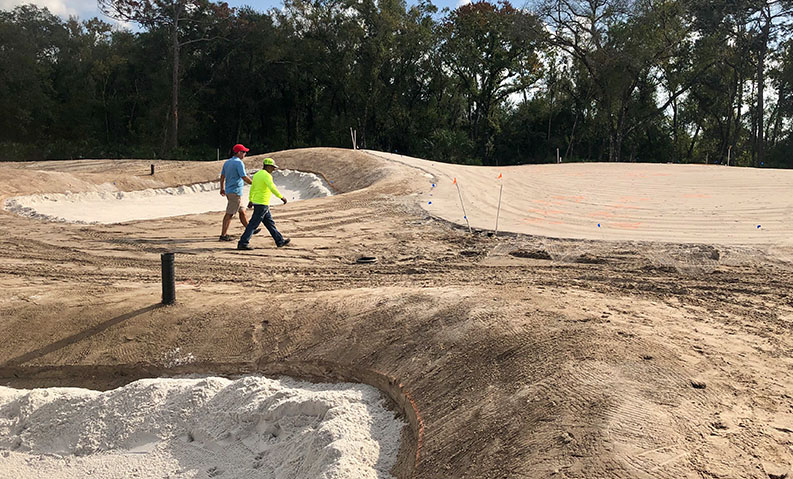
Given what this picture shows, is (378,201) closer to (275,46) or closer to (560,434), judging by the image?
(560,434)

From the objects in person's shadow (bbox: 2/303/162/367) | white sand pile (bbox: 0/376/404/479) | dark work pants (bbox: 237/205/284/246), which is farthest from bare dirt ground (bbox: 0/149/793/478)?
white sand pile (bbox: 0/376/404/479)

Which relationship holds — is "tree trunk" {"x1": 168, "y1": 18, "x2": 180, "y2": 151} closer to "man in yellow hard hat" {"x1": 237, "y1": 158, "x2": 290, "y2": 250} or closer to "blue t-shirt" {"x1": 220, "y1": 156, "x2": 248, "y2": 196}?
"blue t-shirt" {"x1": 220, "y1": 156, "x2": 248, "y2": 196}

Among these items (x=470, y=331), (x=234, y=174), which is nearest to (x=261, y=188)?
(x=234, y=174)

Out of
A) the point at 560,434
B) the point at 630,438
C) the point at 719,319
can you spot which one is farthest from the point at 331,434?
the point at 719,319

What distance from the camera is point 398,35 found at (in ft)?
113

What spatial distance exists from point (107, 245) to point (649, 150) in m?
36.9

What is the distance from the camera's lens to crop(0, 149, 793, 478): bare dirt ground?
3.74m

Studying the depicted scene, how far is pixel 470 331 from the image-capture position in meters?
5.26

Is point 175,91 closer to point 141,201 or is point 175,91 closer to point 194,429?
point 141,201

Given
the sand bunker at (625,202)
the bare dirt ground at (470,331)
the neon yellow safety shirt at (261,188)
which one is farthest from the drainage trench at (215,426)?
the sand bunker at (625,202)

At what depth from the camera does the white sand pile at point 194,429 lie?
460 centimetres

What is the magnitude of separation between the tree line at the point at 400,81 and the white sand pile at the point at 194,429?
1101 inches

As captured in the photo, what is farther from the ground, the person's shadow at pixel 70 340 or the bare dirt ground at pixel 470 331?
the bare dirt ground at pixel 470 331

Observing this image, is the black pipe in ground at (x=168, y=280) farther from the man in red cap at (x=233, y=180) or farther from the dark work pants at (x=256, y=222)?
the man in red cap at (x=233, y=180)
